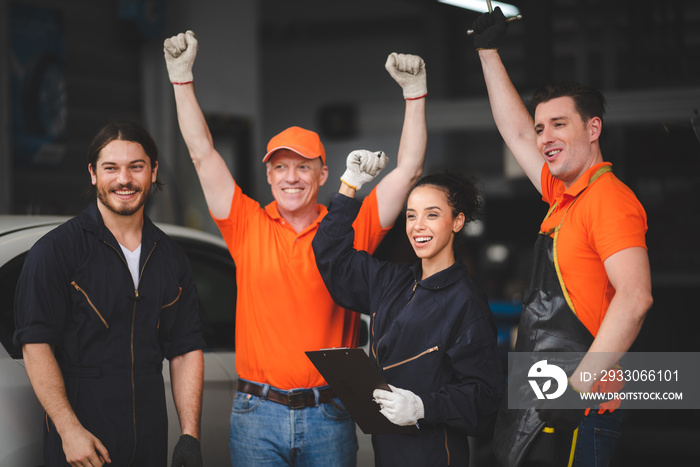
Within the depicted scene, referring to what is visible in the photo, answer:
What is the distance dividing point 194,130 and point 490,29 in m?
1.18

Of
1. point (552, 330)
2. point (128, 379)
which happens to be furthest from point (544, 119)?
point (128, 379)

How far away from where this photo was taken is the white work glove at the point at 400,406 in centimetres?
253

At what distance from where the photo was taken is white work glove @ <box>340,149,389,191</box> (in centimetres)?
296

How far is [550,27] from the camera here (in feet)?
25.3

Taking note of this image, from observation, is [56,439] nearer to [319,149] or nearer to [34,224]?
[34,224]

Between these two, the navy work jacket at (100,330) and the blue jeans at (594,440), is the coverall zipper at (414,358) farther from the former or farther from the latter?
the navy work jacket at (100,330)

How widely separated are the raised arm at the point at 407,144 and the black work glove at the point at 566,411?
97 cm

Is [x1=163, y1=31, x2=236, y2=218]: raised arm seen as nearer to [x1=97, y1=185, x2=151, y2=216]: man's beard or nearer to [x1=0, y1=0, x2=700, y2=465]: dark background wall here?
[x1=97, y1=185, x2=151, y2=216]: man's beard

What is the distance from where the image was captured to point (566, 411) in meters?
2.52

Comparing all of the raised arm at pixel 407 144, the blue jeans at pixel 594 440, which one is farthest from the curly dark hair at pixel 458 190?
the blue jeans at pixel 594 440

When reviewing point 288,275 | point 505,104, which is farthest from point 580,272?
point 288,275

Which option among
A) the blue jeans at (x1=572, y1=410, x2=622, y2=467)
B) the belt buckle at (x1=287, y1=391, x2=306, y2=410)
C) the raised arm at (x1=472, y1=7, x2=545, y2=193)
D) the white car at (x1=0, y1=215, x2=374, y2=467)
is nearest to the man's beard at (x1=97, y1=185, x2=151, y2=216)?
the white car at (x1=0, y1=215, x2=374, y2=467)

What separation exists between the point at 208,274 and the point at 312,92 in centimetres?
1042

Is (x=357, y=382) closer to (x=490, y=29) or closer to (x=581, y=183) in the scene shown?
(x=581, y=183)
